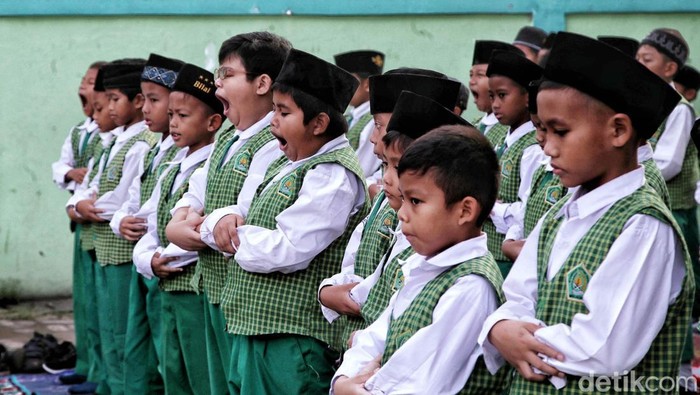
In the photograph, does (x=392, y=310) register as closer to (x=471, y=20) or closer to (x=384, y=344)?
(x=384, y=344)

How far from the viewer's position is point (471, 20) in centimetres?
825

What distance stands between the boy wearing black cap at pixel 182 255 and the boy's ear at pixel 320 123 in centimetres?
99

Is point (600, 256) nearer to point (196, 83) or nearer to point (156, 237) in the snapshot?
point (196, 83)

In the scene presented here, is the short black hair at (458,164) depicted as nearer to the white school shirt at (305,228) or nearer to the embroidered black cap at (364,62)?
the white school shirt at (305,228)

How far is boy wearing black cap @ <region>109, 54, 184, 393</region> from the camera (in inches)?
199

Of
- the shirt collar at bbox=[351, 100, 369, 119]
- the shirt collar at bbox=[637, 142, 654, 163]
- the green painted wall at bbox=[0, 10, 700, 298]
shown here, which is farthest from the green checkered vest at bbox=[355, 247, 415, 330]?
the green painted wall at bbox=[0, 10, 700, 298]

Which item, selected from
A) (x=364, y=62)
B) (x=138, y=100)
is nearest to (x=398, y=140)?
(x=138, y=100)

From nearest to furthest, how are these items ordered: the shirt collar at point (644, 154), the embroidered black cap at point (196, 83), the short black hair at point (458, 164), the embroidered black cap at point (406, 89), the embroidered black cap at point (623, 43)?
the short black hair at point (458, 164)
the embroidered black cap at point (406, 89)
the shirt collar at point (644, 154)
the embroidered black cap at point (196, 83)
the embroidered black cap at point (623, 43)

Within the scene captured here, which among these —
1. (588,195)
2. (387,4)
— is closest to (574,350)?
(588,195)

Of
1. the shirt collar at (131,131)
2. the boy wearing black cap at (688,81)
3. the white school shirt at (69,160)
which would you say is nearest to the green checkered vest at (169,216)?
the shirt collar at (131,131)

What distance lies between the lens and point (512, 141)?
15.3 ft

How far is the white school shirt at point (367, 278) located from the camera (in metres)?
3.10

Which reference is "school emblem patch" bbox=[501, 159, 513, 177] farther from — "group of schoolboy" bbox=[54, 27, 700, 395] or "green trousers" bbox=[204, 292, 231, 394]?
"green trousers" bbox=[204, 292, 231, 394]

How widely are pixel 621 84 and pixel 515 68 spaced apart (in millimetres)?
2087
